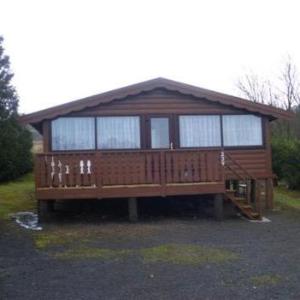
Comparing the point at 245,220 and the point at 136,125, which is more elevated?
the point at 136,125

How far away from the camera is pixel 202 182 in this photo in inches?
585

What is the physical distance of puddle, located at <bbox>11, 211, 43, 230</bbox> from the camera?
1375 centimetres

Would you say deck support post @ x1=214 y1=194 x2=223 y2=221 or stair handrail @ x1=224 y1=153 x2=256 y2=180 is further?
stair handrail @ x1=224 y1=153 x2=256 y2=180

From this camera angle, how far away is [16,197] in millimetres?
21203

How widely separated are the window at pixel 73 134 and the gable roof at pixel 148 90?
0.38m

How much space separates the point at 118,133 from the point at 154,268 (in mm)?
8188

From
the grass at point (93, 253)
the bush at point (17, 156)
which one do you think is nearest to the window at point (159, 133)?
the grass at point (93, 253)

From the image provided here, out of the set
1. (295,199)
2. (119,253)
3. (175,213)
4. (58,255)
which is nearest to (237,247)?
(119,253)

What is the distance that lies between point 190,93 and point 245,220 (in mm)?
4244

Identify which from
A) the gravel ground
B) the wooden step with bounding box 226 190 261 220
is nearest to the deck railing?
the wooden step with bounding box 226 190 261 220

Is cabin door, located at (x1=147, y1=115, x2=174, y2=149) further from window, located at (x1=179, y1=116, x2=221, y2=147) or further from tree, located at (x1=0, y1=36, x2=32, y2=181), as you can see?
tree, located at (x1=0, y1=36, x2=32, y2=181)

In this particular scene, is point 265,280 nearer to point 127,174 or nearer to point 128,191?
point 128,191

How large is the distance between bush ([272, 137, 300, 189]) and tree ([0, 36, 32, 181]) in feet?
37.2

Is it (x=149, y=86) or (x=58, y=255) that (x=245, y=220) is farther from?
(x=58, y=255)
